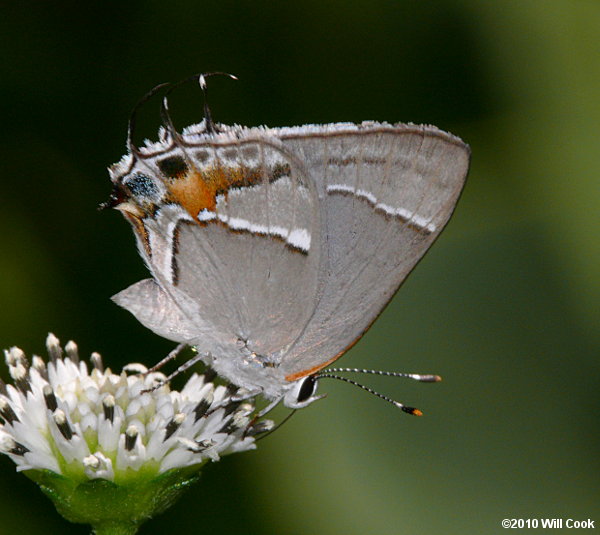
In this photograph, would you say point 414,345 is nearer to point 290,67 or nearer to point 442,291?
point 442,291

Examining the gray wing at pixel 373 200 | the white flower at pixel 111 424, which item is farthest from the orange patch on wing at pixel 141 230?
the gray wing at pixel 373 200

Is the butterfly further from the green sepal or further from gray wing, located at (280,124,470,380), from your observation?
the green sepal

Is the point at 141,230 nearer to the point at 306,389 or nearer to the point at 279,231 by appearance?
the point at 279,231

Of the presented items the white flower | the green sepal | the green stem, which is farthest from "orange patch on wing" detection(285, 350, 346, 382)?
the green stem

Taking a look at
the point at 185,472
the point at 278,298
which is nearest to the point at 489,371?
the point at 278,298

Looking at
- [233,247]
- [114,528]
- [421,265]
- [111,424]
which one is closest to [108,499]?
[114,528]

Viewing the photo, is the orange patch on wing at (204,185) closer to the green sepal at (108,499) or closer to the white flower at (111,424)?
the white flower at (111,424)
